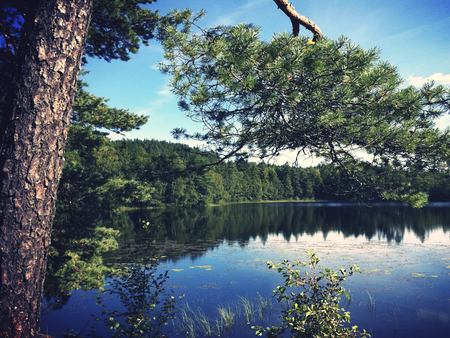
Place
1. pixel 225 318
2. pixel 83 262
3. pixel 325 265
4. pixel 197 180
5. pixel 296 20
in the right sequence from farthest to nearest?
1. pixel 197 180
2. pixel 325 265
3. pixel 225 318
4. pixel 83 262
5. pixel 296 20

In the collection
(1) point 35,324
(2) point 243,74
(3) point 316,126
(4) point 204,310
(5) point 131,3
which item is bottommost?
(4) point 204,310

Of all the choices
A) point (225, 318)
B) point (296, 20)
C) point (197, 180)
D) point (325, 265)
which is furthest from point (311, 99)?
point (197, 180)

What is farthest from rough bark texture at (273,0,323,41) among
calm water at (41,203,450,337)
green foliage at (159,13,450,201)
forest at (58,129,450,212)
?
calm water at (41,203,450,337)

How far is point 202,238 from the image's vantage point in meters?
16.8

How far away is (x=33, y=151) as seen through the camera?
1.65 metres

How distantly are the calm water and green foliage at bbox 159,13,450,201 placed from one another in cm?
210

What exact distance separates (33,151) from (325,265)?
10.6 meters

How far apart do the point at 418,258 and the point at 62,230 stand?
1252cm

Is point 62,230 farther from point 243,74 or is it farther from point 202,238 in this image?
point 202,238

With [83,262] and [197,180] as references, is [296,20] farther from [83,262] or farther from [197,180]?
[197,180]

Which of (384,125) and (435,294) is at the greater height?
(384,125)

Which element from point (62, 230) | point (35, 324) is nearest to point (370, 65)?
point (35, 324)

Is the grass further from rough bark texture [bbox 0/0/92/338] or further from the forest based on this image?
rough bark texture [bbox 0/0/92/338]

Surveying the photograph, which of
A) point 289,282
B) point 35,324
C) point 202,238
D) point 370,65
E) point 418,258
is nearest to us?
point 35,324
